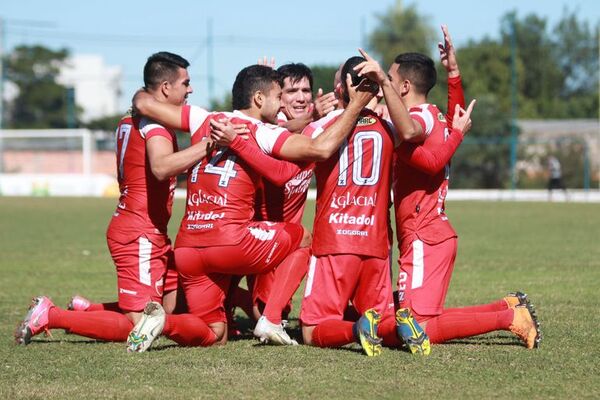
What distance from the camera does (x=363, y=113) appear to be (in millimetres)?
7715

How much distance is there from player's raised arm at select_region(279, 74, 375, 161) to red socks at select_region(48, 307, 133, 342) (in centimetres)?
197

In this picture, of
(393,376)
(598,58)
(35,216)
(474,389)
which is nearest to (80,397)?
(393,376)

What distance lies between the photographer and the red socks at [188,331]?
7539mm

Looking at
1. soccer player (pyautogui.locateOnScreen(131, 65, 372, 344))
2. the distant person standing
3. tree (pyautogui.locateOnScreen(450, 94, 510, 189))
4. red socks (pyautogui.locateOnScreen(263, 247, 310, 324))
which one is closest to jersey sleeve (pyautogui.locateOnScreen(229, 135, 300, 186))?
soccer player (pyautogui.locateOnScreen(131, 65, 372, 344))

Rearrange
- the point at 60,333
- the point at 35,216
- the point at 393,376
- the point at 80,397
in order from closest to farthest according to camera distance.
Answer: the point at 80,397, the point at 393,376, the point at 60,333, the point at 35,216

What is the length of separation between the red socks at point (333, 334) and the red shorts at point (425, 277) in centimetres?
53

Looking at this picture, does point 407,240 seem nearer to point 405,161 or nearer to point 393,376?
point 405,161

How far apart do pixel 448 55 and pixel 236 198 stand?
2.10 meters

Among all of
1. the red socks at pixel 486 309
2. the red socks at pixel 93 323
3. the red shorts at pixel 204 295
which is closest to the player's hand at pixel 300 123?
the red shorts at pixel 204 295

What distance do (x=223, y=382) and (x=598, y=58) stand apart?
9182cm

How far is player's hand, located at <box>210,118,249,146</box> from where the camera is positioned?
7410 millimetres

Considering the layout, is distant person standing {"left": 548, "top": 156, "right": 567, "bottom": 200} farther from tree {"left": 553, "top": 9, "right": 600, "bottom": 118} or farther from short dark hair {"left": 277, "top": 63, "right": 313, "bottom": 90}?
tree {"left": 553, "top": 9, "right": 600, "bottom": 118}

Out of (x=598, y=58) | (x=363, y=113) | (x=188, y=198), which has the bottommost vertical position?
(x=188, y=198)

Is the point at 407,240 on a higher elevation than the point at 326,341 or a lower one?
higher
